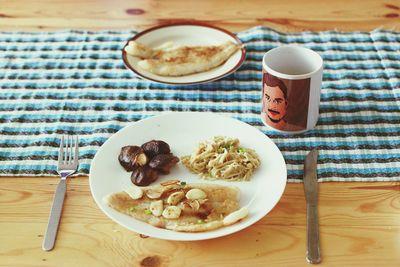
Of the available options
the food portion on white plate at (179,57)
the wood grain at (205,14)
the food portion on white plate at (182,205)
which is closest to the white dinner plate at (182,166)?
the food portion on white plate at (182,205)

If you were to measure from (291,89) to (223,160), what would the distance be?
0.76ft

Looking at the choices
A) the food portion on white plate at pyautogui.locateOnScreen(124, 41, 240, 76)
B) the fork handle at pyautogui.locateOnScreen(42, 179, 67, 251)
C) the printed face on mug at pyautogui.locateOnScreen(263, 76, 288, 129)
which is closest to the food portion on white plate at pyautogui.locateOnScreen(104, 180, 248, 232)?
the fork handle at pyautogui.locateOnScreen(42, 179, 67, 251)

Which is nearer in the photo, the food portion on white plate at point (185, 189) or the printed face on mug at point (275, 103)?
the food portion on white plate at point (185, 189)

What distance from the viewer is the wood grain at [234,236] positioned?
1006 millimetres

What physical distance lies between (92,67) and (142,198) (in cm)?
61

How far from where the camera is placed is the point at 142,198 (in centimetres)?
107

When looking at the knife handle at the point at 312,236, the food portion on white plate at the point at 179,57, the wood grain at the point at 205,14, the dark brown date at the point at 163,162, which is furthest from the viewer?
the wood grain at the point at 205,14

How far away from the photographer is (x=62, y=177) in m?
1.18

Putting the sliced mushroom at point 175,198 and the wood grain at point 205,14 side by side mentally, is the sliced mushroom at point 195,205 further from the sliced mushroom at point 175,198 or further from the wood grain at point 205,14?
the wood grain at point 205,14

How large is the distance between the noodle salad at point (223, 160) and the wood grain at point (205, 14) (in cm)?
64

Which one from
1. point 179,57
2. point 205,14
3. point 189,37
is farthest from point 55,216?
point 205,14

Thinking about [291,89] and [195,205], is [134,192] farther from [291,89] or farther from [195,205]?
[291,89]

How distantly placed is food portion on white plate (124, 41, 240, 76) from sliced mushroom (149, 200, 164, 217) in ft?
1.68

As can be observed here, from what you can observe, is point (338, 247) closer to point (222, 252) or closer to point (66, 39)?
point (222, 252)
